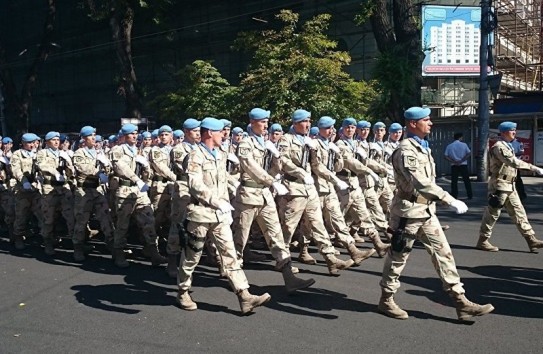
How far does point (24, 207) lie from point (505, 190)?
24.9 ft

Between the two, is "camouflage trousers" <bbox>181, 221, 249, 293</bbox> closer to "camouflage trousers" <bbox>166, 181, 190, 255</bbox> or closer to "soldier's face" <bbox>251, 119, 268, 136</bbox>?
"soldier's face" <bbox>251, 119, 268, 136</bbox>

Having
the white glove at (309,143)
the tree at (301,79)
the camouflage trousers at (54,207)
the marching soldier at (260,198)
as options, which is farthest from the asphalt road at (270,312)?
the tree at (301,79)

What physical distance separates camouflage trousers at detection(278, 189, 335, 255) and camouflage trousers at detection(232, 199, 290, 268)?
1.88ft

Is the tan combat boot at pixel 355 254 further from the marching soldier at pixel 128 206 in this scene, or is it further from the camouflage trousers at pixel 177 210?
the marching soldier at pixel 128 206

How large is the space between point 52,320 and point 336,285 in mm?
3101

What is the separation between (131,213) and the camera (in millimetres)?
7648

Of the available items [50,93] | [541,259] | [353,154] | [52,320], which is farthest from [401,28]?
[50,93]

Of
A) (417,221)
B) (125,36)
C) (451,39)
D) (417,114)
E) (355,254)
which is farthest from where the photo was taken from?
(125,36)

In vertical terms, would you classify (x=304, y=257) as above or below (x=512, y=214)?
below

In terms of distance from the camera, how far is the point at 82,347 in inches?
186

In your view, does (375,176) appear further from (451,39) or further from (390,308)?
(451,39)

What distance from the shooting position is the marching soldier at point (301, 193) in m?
6.57

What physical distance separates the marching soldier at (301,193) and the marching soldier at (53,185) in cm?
372

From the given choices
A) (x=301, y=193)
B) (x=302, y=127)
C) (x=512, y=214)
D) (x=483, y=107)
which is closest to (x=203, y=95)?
(x=483, y=107)
